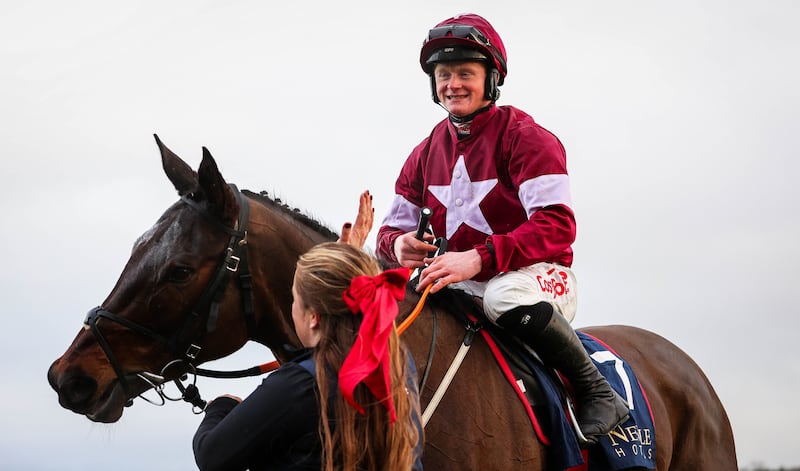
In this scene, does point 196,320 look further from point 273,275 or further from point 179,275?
point 273,275

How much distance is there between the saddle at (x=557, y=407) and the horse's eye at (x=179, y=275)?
124 centimetres

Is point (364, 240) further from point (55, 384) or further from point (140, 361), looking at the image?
point (55, 384)

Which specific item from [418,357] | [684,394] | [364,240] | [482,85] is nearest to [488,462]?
[418,357]

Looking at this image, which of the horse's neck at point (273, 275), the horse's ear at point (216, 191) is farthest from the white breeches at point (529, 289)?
the horse's ear at point (216, 191)

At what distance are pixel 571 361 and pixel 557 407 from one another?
Answer: 0.99 feet

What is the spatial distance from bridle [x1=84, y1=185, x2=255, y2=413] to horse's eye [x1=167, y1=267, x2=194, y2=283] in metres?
0.12

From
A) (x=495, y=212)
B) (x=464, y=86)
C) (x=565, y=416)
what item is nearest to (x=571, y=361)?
(x=565, y=416)

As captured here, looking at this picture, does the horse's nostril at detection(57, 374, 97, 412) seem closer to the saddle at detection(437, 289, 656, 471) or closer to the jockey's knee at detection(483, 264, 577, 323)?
the saddle at detection(437, 289, 656, 471)

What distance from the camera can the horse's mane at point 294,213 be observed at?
5031 mm

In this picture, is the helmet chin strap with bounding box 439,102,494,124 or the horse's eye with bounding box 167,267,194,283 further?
the helmet chin strap with bounding box 439,102,494,124

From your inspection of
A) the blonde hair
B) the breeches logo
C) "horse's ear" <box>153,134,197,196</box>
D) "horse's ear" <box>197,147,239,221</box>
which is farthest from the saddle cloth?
"horse's ear" <box>153,134,197,196</box>

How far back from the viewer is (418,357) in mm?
4250

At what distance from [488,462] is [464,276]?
2.79 feet

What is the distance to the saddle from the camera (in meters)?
4.34
